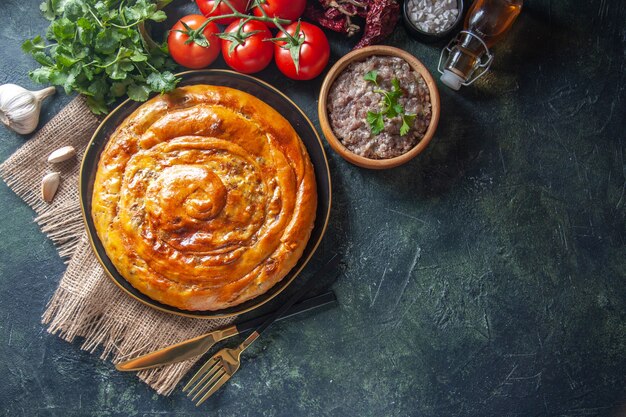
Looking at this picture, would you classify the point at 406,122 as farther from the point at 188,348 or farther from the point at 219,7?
the point at 188,348

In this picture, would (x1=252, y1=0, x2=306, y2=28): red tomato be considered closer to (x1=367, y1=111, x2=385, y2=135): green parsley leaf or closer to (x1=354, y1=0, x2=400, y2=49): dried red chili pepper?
A: (x1=354, y1=0, x2=400, y2=49): dried red chili pepper

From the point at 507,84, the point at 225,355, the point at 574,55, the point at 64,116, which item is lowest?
the point at 225,355

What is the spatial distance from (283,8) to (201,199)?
1.53m

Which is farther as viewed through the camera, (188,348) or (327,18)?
(327,18)

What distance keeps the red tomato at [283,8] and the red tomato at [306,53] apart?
92 millimetres

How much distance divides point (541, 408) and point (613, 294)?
1.08 metres

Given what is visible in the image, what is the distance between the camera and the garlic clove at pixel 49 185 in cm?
412

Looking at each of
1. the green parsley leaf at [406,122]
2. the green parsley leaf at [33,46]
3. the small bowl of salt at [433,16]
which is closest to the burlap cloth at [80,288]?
the green parsley leaf at [33,46]

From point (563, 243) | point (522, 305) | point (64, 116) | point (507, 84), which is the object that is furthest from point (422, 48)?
point (64, 116)

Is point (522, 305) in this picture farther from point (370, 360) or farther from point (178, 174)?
point (178, 174)

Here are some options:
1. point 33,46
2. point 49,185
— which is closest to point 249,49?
point 33,46

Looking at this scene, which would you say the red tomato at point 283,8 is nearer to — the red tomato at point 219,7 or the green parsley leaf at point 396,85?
the red tomato at point 219,7

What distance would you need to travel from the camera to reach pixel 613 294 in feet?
14.7

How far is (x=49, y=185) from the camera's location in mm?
4129
